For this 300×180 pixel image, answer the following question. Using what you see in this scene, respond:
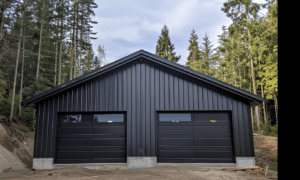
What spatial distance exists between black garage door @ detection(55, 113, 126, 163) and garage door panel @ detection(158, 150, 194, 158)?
1800 mm

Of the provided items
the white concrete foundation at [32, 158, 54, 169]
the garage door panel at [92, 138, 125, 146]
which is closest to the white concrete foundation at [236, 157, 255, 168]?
the garage door panel at [92, 138, 125, 146]

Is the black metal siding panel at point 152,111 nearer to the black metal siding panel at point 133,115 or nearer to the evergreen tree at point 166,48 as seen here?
the black metal siding panel at point 133,115

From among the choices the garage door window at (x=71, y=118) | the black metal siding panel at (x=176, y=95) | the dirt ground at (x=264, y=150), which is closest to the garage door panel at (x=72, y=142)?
the garage door window at (x=71, y=118)

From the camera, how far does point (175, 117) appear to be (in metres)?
9.50

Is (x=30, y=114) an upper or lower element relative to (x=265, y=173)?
upper

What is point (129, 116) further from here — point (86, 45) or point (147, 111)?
point (86, 45)

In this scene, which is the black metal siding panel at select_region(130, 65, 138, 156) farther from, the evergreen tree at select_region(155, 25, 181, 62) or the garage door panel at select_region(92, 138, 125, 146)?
the evergreen tree at select_region(155, 25, 181, 62)

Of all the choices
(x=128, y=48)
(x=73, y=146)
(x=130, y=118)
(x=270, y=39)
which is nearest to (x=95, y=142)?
(x=73, y=146)

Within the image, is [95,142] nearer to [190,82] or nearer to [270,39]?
[190,82]

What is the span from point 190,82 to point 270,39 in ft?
54.9

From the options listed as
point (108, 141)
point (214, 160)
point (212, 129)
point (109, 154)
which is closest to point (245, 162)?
point (214, 160)

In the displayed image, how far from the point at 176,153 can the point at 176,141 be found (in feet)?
1.77

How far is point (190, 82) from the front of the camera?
959 cm

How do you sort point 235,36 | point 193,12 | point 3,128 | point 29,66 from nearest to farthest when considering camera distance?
1. point 193,12
2. point 3,128
3. point 235,36
4. point 29,66
